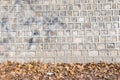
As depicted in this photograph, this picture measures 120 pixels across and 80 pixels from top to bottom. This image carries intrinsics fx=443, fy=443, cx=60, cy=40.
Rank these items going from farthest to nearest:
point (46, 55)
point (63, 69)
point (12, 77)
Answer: point (46, 55)
point (63, 69)
point (12, 77)

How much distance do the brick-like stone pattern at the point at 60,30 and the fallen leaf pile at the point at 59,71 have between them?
0.93 ft

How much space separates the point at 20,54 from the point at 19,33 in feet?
1.89

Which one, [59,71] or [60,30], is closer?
[59,71]

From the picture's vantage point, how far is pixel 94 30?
1197 cm

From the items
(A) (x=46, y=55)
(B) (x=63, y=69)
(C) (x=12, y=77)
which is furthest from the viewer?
(A) (x=46, y=55)

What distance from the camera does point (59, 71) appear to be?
11.0 metres

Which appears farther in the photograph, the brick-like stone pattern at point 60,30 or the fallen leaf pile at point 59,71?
the brick-like stone pattern at point 60,30

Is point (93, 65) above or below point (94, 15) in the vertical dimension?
below

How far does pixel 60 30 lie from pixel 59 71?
1429mm

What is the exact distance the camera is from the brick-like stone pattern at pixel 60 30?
39.2ft

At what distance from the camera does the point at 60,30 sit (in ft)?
39.4

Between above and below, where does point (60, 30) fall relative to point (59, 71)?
above

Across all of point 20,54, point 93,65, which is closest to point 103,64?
point 93,65

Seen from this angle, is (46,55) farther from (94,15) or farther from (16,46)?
(94,15)
